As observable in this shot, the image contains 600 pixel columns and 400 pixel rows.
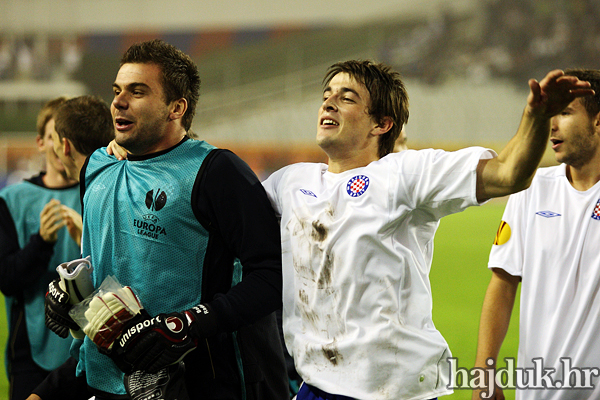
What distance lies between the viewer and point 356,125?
2297 mm

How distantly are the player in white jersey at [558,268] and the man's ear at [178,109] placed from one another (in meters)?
1.44

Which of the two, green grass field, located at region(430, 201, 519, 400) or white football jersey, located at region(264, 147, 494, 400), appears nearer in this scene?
white football jersey, located at region(264, 147, 494, 400)

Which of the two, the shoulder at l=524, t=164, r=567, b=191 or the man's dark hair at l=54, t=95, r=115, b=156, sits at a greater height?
the man's dark hair at l=54, t=95, r=115, b=156

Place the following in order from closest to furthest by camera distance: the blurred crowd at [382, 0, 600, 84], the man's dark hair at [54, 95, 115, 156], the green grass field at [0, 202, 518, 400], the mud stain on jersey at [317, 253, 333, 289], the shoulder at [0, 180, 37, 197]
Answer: the mud stain on jersey at [317, 253, 333, 289] < the man's dark hair at [54, 95, 115, 156] < the shoulder at [0, 180, 37, 197] < the green grass field at [0, 202, 518, 400] < the blurred crowd at [382, 0, 600, 84]

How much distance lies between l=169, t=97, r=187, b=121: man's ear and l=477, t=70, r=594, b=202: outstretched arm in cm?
117

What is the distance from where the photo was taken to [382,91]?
2373mm

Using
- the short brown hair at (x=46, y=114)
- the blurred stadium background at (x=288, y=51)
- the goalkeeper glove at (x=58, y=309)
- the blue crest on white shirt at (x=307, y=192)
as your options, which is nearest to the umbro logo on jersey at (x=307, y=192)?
the blue crest on white shirt at (x=307, y=192)

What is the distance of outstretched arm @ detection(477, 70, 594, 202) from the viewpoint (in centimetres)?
163

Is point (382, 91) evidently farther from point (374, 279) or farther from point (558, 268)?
point (558, 268)

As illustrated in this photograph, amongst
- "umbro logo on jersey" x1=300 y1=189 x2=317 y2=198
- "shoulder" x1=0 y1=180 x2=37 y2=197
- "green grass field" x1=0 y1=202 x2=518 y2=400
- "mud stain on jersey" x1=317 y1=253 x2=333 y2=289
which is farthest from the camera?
"green grass field" x1=0 y1=202 x2=518 y2=400

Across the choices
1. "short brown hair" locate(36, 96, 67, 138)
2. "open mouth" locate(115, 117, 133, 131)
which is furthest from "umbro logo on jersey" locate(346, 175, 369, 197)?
"short brown hair" locate(36, 96, 67, 138)

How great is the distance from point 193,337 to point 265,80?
934 inches

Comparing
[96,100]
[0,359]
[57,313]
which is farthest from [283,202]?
[0,359]

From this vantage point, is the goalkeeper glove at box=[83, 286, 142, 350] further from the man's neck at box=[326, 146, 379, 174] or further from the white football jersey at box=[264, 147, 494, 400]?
the man's neck at box=[326, 146, 379, 174]
